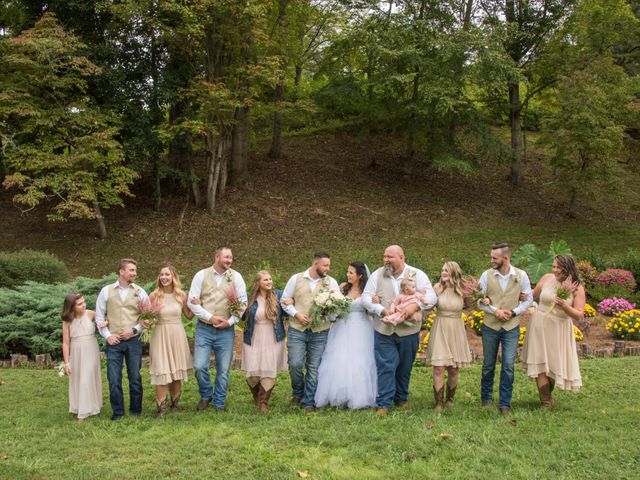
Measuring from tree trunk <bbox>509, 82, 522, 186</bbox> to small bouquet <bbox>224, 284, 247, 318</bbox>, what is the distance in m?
19.7

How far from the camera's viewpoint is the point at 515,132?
25.8 m

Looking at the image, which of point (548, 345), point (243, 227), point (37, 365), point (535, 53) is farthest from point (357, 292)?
point (535, 53)

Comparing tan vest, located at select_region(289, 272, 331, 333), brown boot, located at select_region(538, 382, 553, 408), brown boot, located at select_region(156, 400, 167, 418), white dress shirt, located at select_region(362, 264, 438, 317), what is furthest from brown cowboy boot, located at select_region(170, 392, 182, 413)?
brown boot, located at select_region(538, 382, 553, 408)

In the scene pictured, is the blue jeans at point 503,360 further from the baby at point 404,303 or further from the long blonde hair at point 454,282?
the baby at point 404,303

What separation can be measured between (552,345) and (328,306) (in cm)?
260

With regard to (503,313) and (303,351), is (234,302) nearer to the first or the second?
(303,351)

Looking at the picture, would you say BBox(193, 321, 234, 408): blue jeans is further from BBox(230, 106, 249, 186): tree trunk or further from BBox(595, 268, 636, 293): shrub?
BBox(230, 106, 249, 186): tree trunk

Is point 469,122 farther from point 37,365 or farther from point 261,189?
point 37,365

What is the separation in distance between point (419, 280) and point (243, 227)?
14216 mm

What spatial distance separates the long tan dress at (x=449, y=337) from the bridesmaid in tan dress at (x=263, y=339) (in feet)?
6.01

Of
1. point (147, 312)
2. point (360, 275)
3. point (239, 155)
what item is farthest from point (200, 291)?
point (239, 155)

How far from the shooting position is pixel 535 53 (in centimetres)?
2505

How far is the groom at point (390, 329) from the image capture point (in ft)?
23.3

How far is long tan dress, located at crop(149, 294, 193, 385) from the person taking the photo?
7086 millimetres
